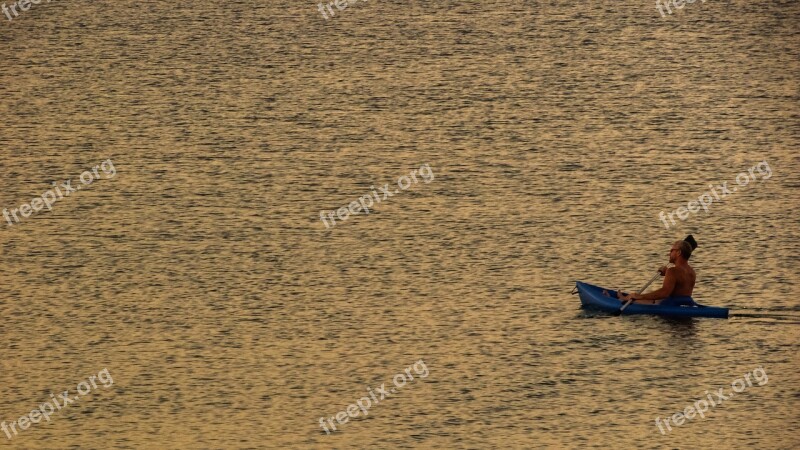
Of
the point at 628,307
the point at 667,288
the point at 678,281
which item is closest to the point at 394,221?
the point at 628,307

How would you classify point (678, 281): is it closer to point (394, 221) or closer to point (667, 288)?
point (667, 288)

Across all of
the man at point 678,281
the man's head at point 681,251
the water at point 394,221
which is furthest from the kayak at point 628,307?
the man's head at point 681,251

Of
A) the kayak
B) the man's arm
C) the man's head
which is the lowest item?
the kayak

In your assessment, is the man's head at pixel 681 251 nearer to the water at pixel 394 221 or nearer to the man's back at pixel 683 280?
the man's back at pixel 683 280

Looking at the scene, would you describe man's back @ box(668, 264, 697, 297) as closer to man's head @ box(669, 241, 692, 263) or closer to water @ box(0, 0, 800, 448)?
man's head @ box(669, 241, 692, 263)

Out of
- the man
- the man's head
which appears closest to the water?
the man

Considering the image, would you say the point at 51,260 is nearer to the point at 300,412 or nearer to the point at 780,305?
the point at 300,412

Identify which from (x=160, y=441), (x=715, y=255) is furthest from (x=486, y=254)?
(x=160, y=441)
